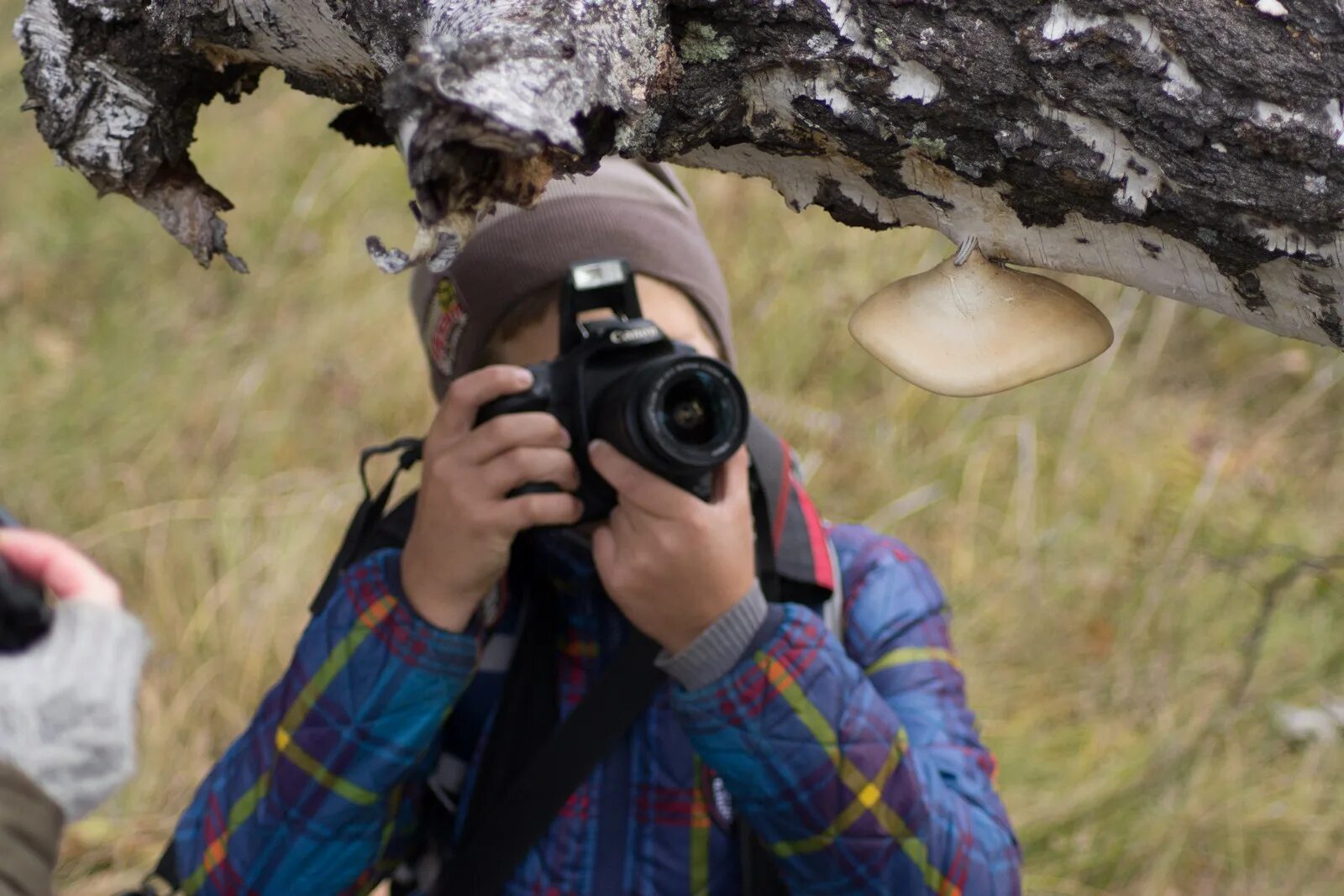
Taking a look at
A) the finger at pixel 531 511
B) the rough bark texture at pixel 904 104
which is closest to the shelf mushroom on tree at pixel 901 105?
the rough bark texture at pixel 904 104

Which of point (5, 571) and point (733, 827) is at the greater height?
point (5, 571)

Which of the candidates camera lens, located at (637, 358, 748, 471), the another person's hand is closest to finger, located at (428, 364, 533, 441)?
camera lens, located at (637, 358, 748, 471)

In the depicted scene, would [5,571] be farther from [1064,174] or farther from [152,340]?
[152,340]

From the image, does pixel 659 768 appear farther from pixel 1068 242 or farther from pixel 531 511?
pixel 1068 242

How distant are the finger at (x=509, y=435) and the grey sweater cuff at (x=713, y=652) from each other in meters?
0.21

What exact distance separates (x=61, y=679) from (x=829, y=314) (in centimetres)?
187

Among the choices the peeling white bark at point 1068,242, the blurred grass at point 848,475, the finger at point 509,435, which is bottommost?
the blurred grass at point 848,475

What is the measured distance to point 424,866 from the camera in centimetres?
111

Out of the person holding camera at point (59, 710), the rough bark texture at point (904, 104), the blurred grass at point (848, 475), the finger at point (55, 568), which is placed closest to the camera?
the rough bark texture at point (904, 104)

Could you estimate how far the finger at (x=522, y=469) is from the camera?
97 centimetres

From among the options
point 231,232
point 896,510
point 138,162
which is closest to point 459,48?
point 138,162

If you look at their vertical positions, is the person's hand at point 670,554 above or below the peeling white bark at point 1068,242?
below

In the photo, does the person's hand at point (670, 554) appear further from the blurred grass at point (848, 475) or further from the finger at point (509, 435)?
the blurred grass at point (848, 475)

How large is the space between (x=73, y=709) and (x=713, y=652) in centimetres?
56
